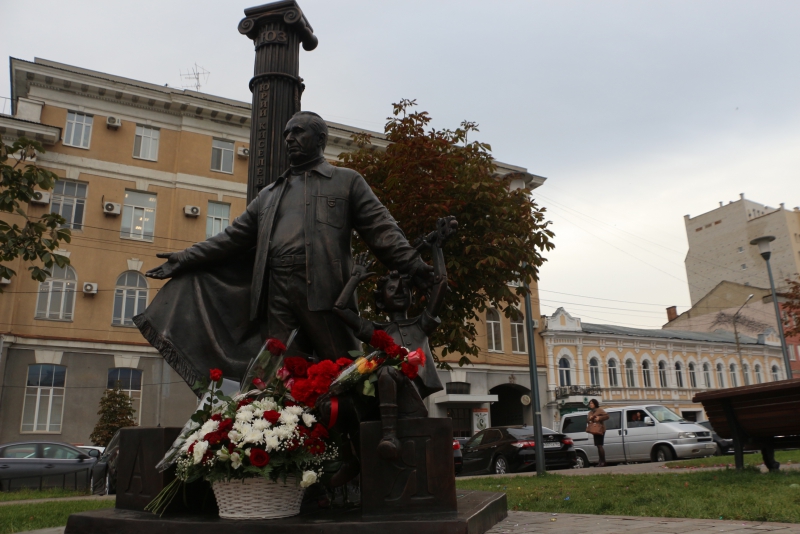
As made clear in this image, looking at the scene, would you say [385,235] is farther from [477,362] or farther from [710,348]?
[710,348]

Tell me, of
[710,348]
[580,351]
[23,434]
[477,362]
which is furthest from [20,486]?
[710,348]

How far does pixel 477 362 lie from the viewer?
112 feet

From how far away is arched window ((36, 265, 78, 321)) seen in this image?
25.0 metres

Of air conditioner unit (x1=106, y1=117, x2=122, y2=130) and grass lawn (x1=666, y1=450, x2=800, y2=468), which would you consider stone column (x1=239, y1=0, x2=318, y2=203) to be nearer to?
grass lawn (x1=666, y1=450, x2=800, y2=468)

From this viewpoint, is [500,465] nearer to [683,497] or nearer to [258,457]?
[683,497]

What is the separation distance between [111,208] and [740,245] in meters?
52.9

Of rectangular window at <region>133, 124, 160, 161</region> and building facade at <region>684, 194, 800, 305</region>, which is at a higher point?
building facade at <region>684, 194, 800, 305</region>

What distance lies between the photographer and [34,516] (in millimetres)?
7520

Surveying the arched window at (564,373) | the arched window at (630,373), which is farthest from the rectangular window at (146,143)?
the arched window at (630,373)

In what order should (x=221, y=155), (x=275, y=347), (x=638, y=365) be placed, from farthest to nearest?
(x=638, y=365), (x=221, y=155), (x=275, y=347)

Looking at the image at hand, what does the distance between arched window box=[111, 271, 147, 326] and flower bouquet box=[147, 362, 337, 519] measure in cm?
2374

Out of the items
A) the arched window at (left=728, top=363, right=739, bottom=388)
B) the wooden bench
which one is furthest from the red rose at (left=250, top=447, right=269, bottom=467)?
the arched window at (left=728, top=363, right=739, bottom=388)

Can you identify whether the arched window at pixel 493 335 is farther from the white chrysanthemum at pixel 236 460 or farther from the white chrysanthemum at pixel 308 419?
the white chrysanthemum at pixel 236 460

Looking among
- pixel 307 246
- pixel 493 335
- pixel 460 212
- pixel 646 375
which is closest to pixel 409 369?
pixel 307 246
